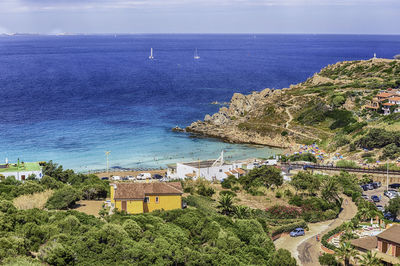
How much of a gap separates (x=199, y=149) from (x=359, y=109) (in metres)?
28.9

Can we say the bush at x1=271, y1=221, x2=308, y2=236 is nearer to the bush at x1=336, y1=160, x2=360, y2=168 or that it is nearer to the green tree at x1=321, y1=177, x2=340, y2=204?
the green tree at x1=321, y1=177, x2=340, y2=204

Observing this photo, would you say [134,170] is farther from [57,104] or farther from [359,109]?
[57,104]

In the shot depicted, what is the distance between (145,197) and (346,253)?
1470 centimetres

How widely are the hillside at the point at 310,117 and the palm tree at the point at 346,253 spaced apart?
116 ft

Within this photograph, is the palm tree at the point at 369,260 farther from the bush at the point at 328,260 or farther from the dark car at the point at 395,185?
the dark car at the point at 395,185

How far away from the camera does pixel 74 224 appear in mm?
25688

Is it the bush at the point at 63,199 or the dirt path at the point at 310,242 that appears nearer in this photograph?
the dirt path at the point at 310,242

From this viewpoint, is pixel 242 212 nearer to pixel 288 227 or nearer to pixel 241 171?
pixel 288 227

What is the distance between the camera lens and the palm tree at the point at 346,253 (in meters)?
25.5

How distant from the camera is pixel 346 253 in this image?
83.5ft

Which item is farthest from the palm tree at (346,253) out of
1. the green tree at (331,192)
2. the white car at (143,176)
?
the white car at (143,176)

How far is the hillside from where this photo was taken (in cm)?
6788

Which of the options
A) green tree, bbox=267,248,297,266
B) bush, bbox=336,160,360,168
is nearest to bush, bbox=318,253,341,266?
green tree, bbox=267,248,297,266

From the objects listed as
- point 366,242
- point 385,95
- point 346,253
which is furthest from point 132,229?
point 385,95
